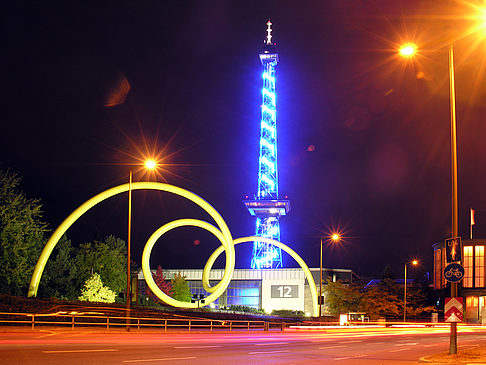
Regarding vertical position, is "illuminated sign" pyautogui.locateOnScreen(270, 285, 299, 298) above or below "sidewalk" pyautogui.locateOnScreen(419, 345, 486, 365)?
below

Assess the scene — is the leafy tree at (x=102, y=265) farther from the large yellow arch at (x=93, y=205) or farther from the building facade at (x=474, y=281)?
the building facade at (x=474, y=281)

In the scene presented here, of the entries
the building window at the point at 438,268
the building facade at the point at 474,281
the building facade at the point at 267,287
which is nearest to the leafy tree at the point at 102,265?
the building facade at the point at 267,287

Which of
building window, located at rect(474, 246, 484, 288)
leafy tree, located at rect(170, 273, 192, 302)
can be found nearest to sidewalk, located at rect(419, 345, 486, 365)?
leafy tree, located at rect(170, 273, 192, 302)

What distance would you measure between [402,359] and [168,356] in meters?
8.13

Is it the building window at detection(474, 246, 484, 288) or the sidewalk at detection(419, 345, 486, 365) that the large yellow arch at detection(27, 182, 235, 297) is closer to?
the sidewalk at detection(419, 345, 486, 365)

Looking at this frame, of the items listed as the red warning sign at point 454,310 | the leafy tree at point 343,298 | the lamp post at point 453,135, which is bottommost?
the leafy tree at point 343,298

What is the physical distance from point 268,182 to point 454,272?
13011cm

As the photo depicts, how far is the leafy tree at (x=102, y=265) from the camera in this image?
7650 centimetres

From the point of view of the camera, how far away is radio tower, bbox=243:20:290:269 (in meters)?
137

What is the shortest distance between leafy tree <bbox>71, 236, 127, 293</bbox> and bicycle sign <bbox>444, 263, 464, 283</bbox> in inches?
2405

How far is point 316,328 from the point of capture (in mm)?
54062

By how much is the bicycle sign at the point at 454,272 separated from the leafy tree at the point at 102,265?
6108 centimetres

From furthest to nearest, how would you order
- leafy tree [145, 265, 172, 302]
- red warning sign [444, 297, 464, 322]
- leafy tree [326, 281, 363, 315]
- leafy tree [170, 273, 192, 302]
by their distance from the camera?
leafy tree [145, 265, 172, 302] < leafy tree [170, 273, 192, 302] < leafy tree [326, 281, 363, 315] < red warning sign [444, 297, 464, 322]

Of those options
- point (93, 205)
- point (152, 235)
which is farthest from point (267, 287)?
point (93, 205)
